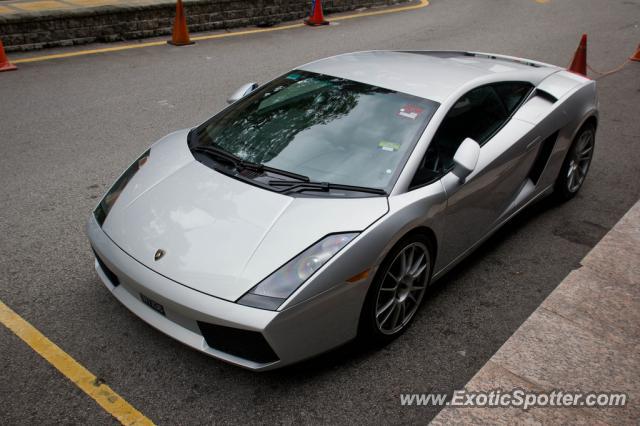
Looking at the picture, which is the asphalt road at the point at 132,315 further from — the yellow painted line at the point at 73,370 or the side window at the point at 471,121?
the side window at the point at 471,121

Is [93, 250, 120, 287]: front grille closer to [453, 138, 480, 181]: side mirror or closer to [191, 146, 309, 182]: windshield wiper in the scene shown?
[191, 146, 309, 182]: windshield wiper

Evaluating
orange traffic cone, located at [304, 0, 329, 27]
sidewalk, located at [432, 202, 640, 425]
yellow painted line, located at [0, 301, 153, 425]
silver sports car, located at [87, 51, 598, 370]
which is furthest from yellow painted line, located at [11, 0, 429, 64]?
sidewalk, located at [432, 202, 640, 425]

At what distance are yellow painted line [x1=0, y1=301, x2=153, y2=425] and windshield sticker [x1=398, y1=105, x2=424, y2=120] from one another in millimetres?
2255

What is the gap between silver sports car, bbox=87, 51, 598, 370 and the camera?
3107mm

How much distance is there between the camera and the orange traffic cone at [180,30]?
10.9 meters

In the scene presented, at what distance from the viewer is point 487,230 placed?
14.4 feet

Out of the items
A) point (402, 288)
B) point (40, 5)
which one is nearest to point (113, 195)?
point (402, 288)

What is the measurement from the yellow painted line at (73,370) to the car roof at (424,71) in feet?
8.06

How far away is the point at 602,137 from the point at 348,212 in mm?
4950

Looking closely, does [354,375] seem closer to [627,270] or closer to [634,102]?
[627,270]

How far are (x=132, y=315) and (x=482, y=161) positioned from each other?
2347 millimetres

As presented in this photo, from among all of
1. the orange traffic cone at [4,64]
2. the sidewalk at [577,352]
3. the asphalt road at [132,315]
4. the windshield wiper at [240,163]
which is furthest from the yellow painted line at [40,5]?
the sidewalk at [577,352]

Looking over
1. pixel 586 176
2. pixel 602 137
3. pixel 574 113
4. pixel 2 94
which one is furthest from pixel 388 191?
pixel 2 94

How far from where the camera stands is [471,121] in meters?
4.21
